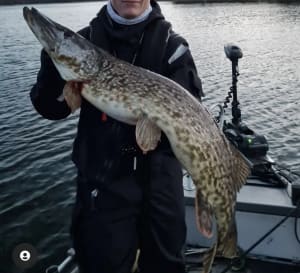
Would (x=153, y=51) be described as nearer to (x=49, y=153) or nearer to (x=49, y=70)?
(x=49, y=70)

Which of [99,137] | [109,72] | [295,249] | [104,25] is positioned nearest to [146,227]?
[99,137]

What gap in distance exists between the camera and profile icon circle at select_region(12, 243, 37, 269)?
753 centimetres

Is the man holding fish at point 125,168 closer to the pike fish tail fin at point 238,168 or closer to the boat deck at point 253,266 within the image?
the pike fish tail fin at point 238,168

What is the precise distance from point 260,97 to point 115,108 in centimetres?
1389

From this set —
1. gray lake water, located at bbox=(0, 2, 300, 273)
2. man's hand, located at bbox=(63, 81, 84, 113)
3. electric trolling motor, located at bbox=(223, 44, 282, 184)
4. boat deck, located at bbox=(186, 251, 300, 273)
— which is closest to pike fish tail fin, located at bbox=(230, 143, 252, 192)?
man's hand, located at bbox=(63, 81, 84, 113)

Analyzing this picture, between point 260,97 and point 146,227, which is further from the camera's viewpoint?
point 260,97

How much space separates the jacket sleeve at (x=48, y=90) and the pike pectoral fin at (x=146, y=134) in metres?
0.65

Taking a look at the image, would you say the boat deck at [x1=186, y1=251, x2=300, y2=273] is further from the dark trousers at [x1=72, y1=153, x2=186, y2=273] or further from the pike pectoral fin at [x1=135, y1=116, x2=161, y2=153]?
the pike pectoral fin at [x1=135, y1=116, x2=161, y2=153]

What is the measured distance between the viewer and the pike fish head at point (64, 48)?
289cm

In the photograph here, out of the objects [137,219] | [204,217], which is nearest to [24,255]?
[137,219]

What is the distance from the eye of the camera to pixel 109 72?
2.96 meters

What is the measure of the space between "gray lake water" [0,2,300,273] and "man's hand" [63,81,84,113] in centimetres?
515

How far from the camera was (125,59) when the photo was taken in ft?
10.6

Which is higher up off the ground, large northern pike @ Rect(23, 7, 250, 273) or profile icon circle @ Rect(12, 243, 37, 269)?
large northern pike @ Rect(23, 7, 250, 273)
